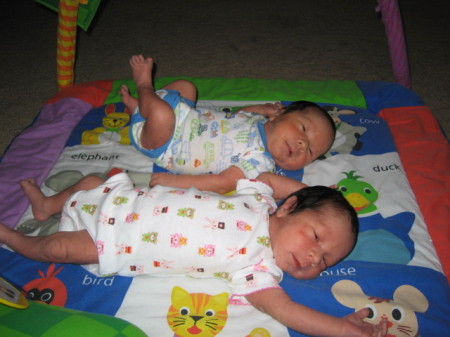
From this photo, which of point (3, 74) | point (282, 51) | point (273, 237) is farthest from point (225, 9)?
point (273, 237)

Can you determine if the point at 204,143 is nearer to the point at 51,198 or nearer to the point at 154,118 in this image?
the point at 154,118

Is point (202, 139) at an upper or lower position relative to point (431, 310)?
upper

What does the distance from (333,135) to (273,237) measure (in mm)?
456

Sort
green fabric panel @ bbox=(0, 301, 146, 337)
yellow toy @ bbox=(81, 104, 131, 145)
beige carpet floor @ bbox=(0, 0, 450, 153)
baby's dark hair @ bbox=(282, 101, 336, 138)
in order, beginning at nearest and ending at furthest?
green fabric panel @ bbox=(0, 301, 146, 337) → baby's dark hair @ bbox=(282, 101, 336, 138) → yellow toy @ bbox=(81, 104, 131, 145) → beige carpet floor @ bbox=(0, 0, 450, 153)

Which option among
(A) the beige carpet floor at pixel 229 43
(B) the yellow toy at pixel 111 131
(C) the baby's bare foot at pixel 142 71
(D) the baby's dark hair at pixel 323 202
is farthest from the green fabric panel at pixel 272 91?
(D) the baby's dark hair at pixel 323 202

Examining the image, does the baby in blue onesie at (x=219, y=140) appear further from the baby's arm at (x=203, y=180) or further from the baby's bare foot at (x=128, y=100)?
the baby's bare foot at (x=128, y=100)

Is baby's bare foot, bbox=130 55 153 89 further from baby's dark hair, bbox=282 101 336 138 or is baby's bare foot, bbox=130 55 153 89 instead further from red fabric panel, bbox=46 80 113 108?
baby's dark hair, bbox=282 101 336 138

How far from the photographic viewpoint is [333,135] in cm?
121

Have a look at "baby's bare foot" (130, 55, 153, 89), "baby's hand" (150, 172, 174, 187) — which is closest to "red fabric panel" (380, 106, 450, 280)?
"baby's hand" (150, 172, 174, 187)

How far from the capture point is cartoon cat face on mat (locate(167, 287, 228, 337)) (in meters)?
0.85

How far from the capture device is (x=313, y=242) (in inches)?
35.2

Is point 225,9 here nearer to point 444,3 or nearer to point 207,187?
point 444,3

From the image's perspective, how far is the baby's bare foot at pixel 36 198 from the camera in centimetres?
108

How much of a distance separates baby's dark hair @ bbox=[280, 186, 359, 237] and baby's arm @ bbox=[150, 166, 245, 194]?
233 mm
